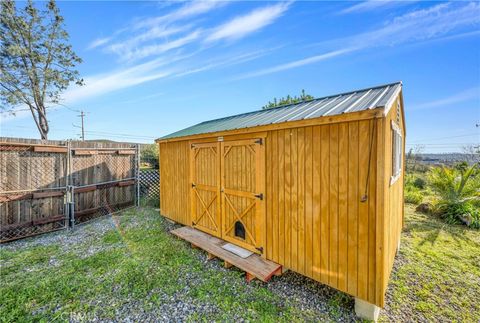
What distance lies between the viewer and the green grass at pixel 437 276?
2686 mm

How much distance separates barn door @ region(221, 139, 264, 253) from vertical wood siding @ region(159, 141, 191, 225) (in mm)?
1482

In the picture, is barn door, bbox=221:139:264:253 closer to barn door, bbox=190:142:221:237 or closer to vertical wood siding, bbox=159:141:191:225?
barn door, bbox=190:142:221:237

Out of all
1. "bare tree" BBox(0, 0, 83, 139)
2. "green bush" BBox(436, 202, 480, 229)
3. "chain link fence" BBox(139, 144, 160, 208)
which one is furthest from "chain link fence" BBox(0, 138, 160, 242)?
"green bush" BBox(436, 202, 480, 229)

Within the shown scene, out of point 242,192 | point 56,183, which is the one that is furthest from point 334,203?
point 56,183

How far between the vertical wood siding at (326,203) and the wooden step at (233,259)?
0.19 metres

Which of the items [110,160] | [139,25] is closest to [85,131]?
[110,160]

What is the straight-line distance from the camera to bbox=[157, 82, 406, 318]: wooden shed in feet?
7.83

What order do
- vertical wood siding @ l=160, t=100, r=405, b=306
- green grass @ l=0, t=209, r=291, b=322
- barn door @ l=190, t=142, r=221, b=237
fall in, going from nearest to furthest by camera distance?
vertical wood siding @ l=160, t=100, r=405, b=306
green grass @ l=0, t=209, r=291, b=322
barn door @ l=190, t=142, r=221, b=237

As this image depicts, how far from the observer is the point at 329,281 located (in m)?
2.73

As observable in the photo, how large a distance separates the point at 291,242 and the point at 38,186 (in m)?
6.48

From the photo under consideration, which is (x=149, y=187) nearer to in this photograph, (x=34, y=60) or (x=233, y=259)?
(x=233, y=259)

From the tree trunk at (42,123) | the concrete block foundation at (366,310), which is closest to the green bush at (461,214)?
the concrete block foundation at (366,310)

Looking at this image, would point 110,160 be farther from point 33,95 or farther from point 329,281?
point 33,95

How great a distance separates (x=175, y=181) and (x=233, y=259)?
3.06 meters
